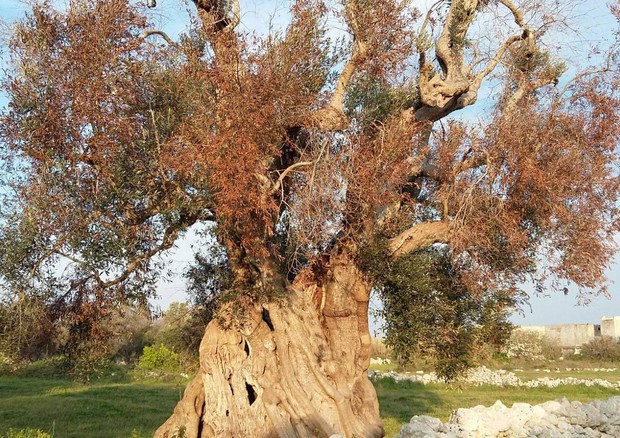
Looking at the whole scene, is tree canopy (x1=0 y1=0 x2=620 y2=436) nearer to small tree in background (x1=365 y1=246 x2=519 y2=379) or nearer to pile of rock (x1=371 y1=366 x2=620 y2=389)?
small tree in background (x1=365 y1=246 x2=519 y2=379)

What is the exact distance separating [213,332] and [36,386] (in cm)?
2124

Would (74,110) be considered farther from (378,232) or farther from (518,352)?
(518,352)

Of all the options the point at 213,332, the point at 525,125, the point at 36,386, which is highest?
the point at 525,125

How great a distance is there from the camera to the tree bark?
12531mm

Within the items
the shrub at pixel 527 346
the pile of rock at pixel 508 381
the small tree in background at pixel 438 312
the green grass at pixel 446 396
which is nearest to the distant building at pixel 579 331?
the shrub at pixel 527 346

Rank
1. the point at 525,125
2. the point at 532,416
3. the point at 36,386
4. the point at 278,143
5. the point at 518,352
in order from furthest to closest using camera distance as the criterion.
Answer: the point at 518,352, the point at 36,386, the point at 525,125, the point at 278,143, the point at 532,416

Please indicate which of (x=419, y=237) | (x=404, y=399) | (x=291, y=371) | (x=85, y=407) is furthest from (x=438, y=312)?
(x=404, y=399)

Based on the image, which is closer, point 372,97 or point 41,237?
point 41,237

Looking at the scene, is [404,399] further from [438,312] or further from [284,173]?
[284,173]

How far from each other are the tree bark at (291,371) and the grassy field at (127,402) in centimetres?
331

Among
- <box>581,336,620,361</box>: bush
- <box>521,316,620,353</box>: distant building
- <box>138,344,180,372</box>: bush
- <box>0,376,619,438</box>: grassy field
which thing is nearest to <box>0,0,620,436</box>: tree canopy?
<box>0,376,619,438</box>: grassy field

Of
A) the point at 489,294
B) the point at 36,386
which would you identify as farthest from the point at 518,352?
the point at 489,294

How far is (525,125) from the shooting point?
12547 mm

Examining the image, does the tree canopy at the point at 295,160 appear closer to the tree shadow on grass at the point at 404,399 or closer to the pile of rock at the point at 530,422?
the pile of rock at the point at 530,422
